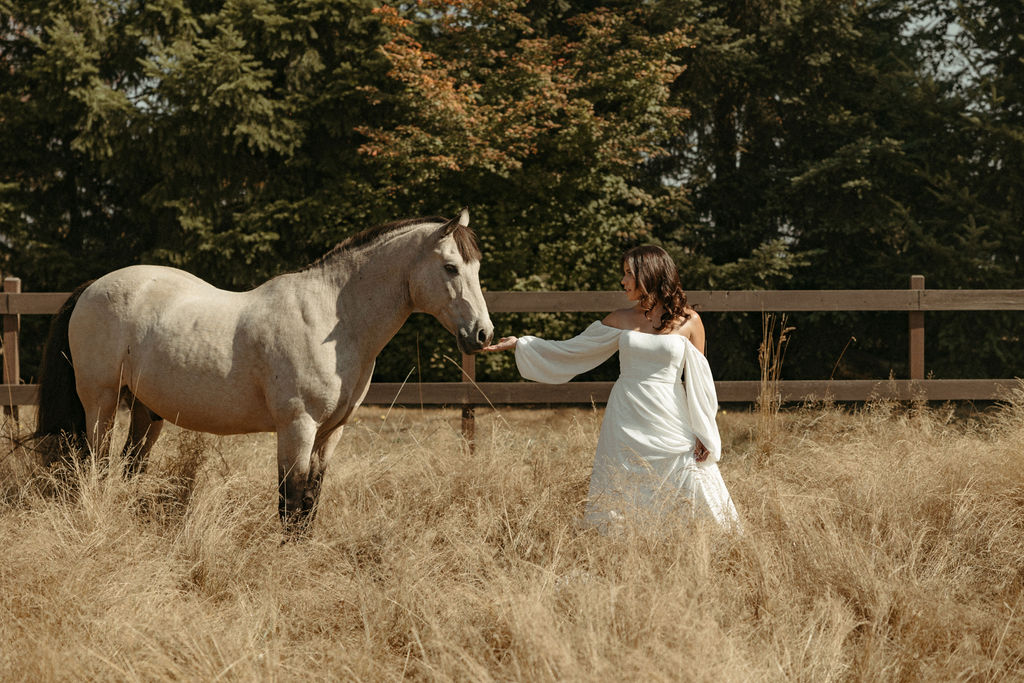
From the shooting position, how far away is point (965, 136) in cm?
1138

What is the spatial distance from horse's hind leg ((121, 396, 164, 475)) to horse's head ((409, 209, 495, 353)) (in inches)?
70.0

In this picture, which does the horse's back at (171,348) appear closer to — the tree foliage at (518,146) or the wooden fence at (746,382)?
the wooden fence at (746,382)

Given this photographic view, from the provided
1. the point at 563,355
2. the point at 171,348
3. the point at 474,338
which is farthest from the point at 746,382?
the point at 171,348

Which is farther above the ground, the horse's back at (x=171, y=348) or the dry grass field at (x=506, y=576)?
the horse's back at (x=171, y=348)

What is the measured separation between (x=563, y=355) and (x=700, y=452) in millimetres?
789

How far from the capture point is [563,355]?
417cm

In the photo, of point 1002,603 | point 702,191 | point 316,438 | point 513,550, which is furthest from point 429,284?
point 702,191

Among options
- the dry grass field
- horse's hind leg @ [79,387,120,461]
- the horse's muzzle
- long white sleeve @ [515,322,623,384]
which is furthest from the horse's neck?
horse's hind leg @ [79,387,120,461]

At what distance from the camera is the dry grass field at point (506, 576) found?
280 centimetres

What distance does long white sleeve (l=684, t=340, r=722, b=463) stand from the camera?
3.87m

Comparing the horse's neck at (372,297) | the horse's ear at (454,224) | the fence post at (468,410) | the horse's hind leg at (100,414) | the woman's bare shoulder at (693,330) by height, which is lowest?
the fence post at (468,410)

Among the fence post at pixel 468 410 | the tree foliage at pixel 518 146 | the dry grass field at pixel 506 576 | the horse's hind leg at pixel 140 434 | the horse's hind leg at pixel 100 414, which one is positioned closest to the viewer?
the dry grass field at pixel 506 576

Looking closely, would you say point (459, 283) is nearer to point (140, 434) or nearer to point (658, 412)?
point (658, 412)

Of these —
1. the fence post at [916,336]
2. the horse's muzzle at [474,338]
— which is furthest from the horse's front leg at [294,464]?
the fence post at [916,336]
